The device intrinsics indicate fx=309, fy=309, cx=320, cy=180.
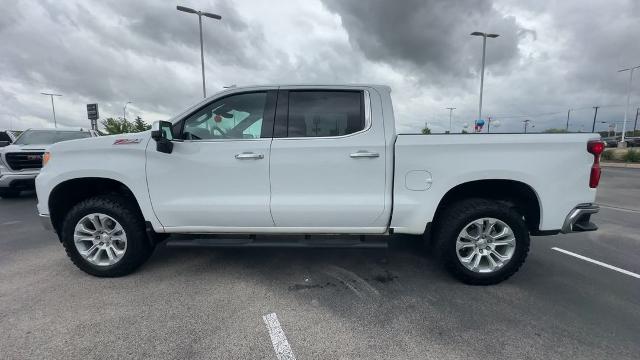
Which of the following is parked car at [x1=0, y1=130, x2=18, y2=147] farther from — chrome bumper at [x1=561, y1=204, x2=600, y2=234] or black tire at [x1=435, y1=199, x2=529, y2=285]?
chrome bumper at [x1=561, y1=204, x2=600, y2=234]

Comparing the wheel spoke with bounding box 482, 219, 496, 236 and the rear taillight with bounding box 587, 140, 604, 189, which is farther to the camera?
the wheel spoke with bounding box 482, 219, 496, 236

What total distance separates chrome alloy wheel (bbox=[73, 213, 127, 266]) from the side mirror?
984 millimetres

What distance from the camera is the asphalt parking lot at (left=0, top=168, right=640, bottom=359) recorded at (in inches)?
86.2

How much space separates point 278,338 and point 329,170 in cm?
146

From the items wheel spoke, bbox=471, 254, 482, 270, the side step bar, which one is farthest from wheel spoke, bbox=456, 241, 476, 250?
the side step bar

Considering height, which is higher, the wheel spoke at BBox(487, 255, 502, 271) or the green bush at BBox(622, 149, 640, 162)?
the green bush at BBox(622, 149, 640, 162)

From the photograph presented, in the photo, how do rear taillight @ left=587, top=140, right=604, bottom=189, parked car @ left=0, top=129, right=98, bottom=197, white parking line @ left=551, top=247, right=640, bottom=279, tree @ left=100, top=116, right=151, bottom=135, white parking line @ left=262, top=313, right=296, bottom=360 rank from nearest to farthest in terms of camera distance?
white parking line @ left=262, top=313, right=296, bottom=360, rear taillight @ left=587, top=140, right=604, bottom=189, white parking line @ left=551, top=247, right=640, bottom=279, parked car @ left=0, top=129, right=98, bottom=197, tree @ left=100, top=116, right=151, bottom=135

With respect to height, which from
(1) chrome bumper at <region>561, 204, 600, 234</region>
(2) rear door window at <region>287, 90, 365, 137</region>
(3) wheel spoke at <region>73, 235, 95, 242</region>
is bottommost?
(3) wheel spoke at <region>73, 235, 95, 242</region>

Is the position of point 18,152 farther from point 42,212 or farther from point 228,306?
point 228,306

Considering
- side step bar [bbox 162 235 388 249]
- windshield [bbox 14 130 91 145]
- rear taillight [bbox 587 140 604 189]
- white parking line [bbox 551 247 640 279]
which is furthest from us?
windshield [bbox 14 130 91 145]

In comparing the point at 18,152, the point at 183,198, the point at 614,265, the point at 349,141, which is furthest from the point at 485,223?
the point at 18,152

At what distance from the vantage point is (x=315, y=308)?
2691mm

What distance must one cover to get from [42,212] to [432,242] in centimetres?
403

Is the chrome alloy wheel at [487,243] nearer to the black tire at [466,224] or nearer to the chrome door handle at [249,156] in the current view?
the black tire at [466,224]
